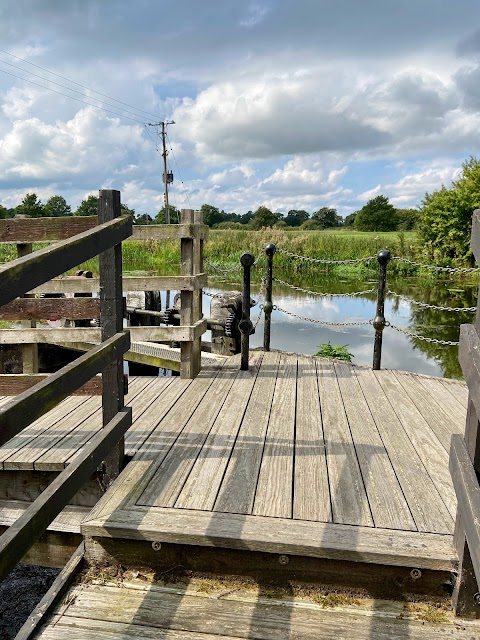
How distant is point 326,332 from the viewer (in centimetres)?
1303

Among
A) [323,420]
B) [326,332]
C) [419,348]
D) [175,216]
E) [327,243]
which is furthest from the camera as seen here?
[175,216]

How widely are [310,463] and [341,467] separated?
6.3 inches

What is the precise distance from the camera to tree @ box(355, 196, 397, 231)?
69.4 meters

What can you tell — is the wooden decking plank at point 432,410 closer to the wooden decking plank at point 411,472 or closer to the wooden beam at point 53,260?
the wooden decking plank at point 411,472

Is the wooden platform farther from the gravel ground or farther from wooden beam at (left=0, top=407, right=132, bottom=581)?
the gravel ground

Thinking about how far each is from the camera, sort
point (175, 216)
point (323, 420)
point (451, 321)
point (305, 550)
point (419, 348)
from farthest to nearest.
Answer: point (175, 216) → point (451, 321) → point (419, 348) → point (323, 420) → point (305, 550)

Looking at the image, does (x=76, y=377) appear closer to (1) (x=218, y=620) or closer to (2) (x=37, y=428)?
(1) (x=218, y=620)

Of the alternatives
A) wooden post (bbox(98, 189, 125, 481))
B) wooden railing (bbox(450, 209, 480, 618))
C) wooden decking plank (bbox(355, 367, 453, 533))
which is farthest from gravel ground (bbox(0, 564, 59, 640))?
wooden railing (bbox(450, 209, 480, 618))

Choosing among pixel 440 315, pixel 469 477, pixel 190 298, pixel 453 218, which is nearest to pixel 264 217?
pixel 453 218

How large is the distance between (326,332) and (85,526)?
37.3 ft

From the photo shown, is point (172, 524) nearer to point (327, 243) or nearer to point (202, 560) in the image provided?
point (202, 560)

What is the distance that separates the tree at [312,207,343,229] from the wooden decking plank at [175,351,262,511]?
79.5m

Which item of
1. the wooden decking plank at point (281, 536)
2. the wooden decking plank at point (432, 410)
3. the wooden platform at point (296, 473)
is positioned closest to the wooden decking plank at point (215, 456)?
the wooden platform at point (296, 473)

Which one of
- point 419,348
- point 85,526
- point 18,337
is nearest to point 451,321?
point 419,348
